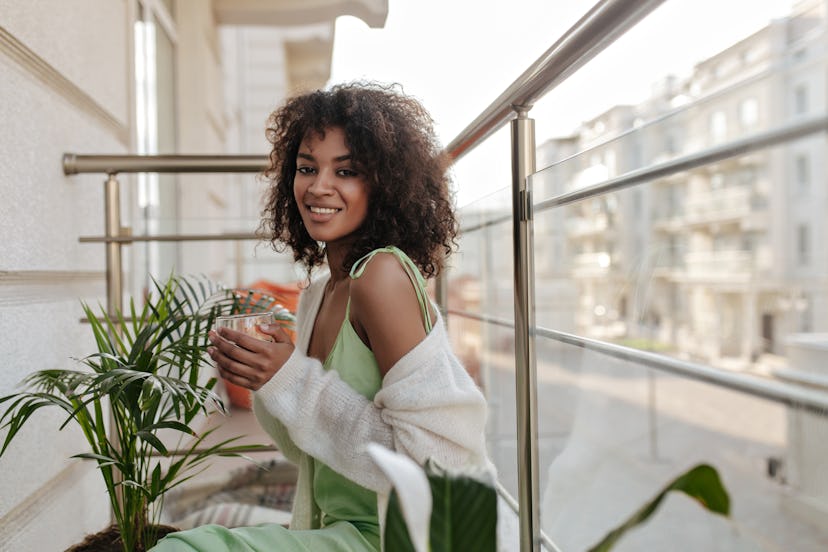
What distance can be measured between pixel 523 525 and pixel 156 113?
280cm

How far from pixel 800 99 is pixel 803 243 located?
0.13 meters

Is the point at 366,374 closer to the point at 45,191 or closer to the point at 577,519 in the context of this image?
the point at 577,519

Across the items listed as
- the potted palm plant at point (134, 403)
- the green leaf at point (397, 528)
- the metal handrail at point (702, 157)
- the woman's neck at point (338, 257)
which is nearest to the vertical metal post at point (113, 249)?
the potted palm plant at point (134, 403)

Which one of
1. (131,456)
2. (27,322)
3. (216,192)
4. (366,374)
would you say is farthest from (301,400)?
(216,192)

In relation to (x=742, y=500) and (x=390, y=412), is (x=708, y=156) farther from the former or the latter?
(x=390, y=412)

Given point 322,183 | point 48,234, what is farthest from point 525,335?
point 48,234

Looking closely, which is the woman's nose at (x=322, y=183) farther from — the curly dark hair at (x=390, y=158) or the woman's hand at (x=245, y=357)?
the woman's hand at (x=245, y=357)

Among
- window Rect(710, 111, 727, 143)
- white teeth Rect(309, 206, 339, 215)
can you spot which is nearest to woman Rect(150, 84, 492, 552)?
white teeth Rect(309, 206, 339, 215)

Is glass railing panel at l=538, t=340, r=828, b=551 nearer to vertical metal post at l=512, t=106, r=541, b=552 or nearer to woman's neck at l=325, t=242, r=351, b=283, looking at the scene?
vertical metal post at l=512, t=106, r=541, b=552

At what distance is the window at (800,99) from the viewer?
649 millimetres

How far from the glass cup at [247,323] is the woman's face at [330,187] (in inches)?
7.4

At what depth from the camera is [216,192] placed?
5234mm

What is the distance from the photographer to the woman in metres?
1.05

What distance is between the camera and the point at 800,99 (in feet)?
2.18
